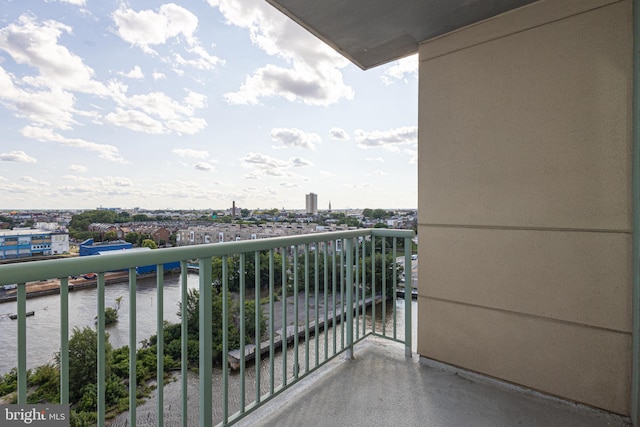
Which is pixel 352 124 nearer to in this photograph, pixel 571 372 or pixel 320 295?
pixel 320 295

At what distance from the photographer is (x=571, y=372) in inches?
71.1

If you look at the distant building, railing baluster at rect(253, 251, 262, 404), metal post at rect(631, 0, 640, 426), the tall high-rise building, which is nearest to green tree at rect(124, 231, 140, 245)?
the distant building

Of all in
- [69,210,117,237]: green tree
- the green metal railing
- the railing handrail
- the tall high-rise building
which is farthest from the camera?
the tall high-rise building

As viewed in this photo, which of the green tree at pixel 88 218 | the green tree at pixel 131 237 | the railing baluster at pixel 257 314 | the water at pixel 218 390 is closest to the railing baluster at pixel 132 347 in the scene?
the water at pixel 218 390

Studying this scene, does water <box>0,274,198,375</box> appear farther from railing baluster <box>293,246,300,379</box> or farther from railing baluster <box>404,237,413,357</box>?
railing baluster <box>404,237,413,357</box>

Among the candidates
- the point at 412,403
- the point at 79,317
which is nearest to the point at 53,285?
the point at 79,317

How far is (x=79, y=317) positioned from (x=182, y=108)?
8.06 meters

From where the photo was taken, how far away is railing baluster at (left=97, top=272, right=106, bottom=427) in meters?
1.05

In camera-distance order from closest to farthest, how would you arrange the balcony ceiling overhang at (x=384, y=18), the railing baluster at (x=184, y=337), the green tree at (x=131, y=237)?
1. the railing baluster at (x=184, y=337)
2. the green tree at (x=131, y=237)
3. the balcony ceiling overhang at (x=384, y=18)

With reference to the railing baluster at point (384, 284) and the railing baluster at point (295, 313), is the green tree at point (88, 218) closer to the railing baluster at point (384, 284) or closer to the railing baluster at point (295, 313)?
the railing baluster at point (295, 313)

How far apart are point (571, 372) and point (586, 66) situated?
6.16ft

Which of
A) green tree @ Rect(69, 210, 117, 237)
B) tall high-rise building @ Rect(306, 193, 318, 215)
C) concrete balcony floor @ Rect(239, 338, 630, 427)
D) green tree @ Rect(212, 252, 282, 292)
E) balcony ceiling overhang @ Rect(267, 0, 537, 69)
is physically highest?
balcony ceiling overhang @ Rect(267, 0, 537, 69)

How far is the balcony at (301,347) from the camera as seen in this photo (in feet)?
3.62

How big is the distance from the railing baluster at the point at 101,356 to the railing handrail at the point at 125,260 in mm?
60
